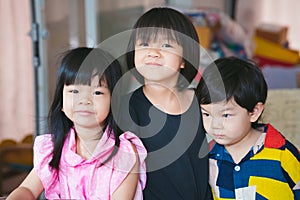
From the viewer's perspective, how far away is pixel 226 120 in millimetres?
1124

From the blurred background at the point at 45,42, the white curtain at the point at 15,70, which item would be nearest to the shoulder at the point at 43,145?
the blurred background at the point at 45,42

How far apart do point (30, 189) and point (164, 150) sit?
1.07ft

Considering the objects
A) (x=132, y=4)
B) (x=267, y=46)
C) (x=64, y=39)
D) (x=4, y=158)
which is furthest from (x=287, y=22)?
(x=4, y=158)

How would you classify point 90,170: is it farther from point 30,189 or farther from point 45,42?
point 45,42

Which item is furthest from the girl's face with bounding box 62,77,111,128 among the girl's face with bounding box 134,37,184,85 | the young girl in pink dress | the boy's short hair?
the boy's short hair

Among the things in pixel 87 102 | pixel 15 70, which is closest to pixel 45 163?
pixel 87 102

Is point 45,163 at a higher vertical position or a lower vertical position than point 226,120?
lower

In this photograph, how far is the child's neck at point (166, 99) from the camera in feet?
3.85

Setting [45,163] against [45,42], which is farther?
[45,42]

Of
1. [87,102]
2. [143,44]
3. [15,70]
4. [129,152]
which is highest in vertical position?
[143,44]

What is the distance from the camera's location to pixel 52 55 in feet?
7.06

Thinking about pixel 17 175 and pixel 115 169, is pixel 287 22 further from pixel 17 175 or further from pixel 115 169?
pixel 115 169

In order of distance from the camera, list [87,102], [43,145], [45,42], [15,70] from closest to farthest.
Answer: [87,102] < [43,145] < [45,42] < [15,70]

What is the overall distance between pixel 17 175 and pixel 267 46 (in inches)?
73.5
